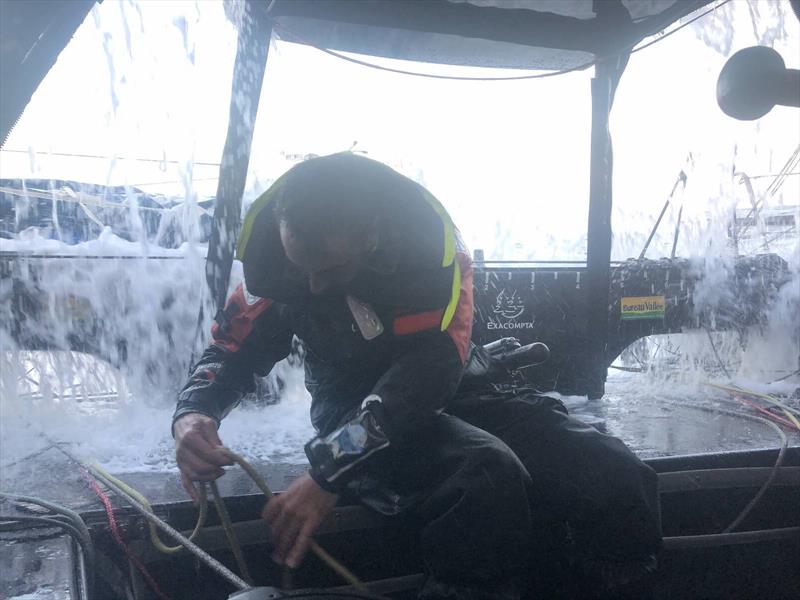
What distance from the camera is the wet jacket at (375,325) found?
4.89 feet

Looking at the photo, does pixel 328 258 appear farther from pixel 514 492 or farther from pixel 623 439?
pixel 623 439

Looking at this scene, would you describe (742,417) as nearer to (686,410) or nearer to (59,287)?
(686,410)

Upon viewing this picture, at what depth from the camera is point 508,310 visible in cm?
294

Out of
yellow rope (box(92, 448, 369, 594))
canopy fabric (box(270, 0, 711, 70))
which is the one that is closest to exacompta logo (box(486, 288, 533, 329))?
canopy fabric (box(270, 0, 711, 70))

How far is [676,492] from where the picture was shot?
2.07 metres

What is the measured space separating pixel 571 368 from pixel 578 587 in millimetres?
1435

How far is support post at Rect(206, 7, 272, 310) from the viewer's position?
2342 mm

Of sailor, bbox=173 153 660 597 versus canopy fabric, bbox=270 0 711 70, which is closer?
sailor, bbox=173 153 660 597

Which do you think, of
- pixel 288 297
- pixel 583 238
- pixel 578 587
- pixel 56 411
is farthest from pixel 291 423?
pixel 583 238

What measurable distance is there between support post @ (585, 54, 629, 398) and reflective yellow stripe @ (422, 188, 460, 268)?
158 cm

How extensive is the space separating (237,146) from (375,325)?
1.10 meters

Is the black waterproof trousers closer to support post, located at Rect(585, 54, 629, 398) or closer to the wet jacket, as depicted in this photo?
the wet jacket

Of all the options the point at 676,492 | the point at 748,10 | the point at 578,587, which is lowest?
the point at 578,587

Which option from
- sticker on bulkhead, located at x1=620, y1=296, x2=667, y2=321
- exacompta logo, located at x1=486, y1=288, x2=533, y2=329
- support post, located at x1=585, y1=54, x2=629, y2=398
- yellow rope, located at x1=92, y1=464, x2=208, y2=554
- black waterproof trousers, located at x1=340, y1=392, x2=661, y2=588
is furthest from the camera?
sticker on bulkhead, located at x1=620, y1=296, x2=667, y2=321
